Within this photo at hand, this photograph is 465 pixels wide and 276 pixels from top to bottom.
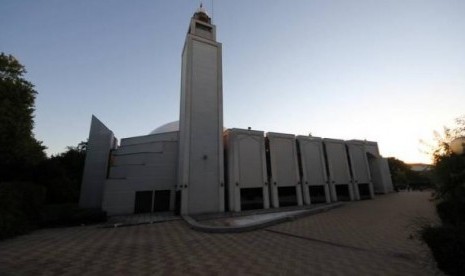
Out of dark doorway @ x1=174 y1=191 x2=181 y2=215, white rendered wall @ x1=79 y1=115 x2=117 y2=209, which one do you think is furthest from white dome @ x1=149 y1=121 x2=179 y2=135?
dark doorway @ x1=174 y1=191 x2=181 y2=215

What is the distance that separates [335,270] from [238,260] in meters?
3.41

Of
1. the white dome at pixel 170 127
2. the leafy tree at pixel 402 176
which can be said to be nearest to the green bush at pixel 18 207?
the white dome at pixel 170 127

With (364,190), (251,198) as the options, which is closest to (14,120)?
(251,198)

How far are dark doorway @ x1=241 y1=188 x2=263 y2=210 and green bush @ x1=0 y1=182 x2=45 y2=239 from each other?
60.6 ft

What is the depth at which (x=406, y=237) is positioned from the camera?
11.3 meters

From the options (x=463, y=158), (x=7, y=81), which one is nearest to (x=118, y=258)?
(x=463, y=158)

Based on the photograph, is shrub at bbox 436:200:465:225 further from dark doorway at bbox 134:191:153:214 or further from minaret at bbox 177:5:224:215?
dark doorway at bbox 134:191:153:214

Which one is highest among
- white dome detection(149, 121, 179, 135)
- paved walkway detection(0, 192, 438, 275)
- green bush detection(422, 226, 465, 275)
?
white dome detection(149, 121, 179, 135)

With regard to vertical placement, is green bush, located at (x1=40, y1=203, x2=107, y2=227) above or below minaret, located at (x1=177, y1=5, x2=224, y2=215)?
below

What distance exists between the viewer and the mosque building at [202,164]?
24000 mm

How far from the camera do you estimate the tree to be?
65.3 feet

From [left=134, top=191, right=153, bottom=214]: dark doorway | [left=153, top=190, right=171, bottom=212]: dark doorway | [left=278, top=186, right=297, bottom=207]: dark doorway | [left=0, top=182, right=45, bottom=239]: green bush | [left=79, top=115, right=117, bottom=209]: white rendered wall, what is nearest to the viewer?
[left=0, top=182, right=45, bottom=239]: green bush

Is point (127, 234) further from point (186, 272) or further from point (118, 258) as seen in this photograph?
point (186, 272)

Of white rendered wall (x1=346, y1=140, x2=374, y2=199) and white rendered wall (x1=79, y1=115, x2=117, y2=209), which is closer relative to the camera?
white rendered wall (x1=79, y1=115, x2=117, y2=209)
